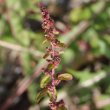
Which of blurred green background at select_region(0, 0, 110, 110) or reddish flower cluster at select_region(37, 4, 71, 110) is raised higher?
blurred green background at select_region(0, 0, 110, 110)

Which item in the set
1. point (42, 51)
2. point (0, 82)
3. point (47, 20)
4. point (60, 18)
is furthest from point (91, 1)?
point (47, 20)

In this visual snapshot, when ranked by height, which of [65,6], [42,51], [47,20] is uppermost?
[65,6]

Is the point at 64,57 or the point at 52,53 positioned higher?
the point at 64,57

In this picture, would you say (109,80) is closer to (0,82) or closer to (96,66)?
(96,66)

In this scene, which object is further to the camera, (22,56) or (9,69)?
(9,69)

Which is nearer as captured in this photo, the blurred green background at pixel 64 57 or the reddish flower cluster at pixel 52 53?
the reddish flower cluster at pixel 52 53

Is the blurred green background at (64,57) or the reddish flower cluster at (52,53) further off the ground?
the blurred green background at (64,57)

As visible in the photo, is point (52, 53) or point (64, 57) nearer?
point (52, 53)

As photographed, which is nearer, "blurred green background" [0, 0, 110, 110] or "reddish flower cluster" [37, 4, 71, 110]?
"reddish flower cluster" [37, 4, 71, 110]
